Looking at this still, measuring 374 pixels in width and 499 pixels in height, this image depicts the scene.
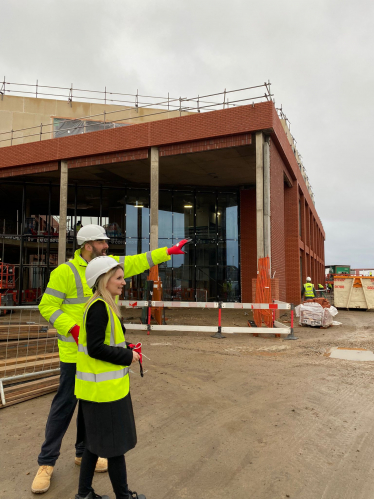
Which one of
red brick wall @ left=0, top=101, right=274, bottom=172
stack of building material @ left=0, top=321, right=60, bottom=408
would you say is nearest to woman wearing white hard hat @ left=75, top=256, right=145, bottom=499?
stack of building material @ left=0, top=321, right=60, bottom=408

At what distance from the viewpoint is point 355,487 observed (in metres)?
2.95

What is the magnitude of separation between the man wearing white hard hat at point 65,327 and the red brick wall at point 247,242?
1882cm

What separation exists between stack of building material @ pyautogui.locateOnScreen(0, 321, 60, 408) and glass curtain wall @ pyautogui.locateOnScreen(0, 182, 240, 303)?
46.5 feet

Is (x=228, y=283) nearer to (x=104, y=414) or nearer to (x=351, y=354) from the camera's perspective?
(x=351, y=354)

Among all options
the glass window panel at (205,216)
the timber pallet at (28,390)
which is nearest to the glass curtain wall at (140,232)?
the glass window panel at (205,216)

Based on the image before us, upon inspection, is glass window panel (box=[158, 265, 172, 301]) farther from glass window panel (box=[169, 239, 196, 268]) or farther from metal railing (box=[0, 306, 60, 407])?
metal railing (box=[0, 306, 60, 407])

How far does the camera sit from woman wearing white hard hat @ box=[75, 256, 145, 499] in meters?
2.33

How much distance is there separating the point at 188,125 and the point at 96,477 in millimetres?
13585

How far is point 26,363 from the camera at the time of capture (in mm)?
5656

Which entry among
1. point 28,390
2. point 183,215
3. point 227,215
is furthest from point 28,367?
→ point 227,215

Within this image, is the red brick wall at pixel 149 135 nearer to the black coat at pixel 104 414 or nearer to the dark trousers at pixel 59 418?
the dark trousers at pixel 59 418

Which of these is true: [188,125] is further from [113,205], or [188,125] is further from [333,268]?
[333,268]

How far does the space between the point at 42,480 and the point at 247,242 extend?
19.8m

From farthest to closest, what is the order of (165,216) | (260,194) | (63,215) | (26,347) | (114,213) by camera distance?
(165,216), (114,213), (63,215), (260,194), (26,347)
